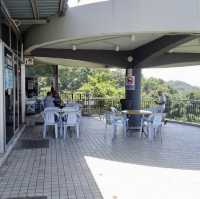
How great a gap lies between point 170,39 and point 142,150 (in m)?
2.88

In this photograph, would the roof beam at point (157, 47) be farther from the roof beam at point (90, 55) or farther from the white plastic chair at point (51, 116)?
the white plastic chair at point (51, 116)

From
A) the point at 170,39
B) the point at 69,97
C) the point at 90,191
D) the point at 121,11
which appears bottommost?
the point at 90,191

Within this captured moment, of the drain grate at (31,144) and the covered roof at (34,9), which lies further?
the drain grate at (31,144)

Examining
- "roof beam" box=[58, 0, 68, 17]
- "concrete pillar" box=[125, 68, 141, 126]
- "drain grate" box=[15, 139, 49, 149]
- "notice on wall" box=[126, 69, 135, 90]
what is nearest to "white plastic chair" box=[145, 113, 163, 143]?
"concrete pillar" box=[125, 68, 141, 126]

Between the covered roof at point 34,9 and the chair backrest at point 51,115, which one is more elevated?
the covered roof at point 34,9

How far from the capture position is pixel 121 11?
6996 mm

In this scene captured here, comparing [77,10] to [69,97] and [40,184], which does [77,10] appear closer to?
[40,184]

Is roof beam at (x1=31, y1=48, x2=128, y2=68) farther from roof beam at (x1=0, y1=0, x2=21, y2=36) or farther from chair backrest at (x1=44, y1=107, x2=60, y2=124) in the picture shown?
chair backrest at (x1=44, y1=107, x2=60, y2=124)

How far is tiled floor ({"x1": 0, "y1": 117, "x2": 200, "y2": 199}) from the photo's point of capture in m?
4.40

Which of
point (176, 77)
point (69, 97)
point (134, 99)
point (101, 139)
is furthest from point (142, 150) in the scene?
point (176, 77)

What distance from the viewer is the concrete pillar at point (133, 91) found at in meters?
10.6

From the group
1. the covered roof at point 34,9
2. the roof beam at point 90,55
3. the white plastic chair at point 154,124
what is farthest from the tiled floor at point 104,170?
the roof beam at point 90,55

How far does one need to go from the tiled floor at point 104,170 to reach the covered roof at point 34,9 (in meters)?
3.18

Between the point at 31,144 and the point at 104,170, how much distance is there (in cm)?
300
